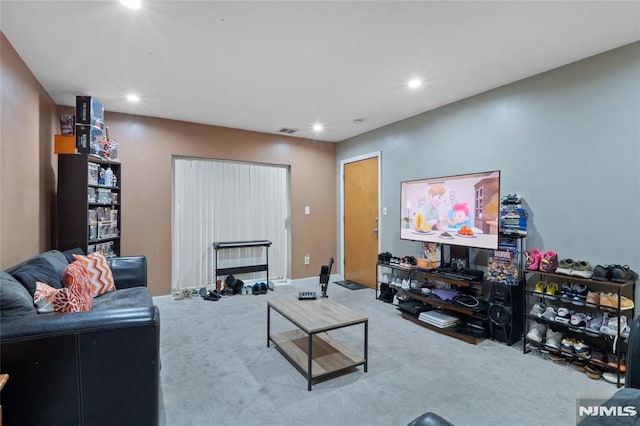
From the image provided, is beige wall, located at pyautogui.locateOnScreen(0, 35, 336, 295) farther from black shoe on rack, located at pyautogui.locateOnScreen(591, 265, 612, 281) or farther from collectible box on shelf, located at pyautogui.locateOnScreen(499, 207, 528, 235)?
black shoe on rack, located at pyautogui.locateOnScreen(591, 265, 612, 281)

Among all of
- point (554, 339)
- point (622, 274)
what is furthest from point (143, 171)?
point (622, 274)

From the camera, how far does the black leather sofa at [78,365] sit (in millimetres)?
1383

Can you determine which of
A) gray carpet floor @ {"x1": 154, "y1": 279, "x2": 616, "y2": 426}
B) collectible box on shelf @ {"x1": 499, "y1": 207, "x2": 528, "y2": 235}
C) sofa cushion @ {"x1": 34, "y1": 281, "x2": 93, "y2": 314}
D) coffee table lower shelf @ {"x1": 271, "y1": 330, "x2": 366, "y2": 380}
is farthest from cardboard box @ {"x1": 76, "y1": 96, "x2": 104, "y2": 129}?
collectible box on shelf @ {"x1": 499, "y1": 207, "x2": 528, "y2": 235}

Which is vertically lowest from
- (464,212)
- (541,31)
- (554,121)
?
(464,212)

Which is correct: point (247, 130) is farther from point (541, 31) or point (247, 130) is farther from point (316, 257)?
point (541, 31)

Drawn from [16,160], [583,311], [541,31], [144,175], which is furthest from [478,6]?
[144,175]

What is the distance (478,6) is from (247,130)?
3.67 meters

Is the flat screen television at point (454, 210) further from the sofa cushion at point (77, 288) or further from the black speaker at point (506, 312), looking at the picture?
the sofa cushion at point (77, 288)

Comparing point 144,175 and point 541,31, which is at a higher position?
point 541,31

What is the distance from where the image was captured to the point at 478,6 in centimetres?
196

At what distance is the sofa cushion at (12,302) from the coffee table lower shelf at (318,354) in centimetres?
164

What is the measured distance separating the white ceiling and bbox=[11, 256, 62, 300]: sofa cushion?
162cm

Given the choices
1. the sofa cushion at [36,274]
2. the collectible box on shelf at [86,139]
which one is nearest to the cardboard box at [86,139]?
the collectible box on shelf at [86,139]

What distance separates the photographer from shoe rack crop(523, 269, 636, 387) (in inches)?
89.8
